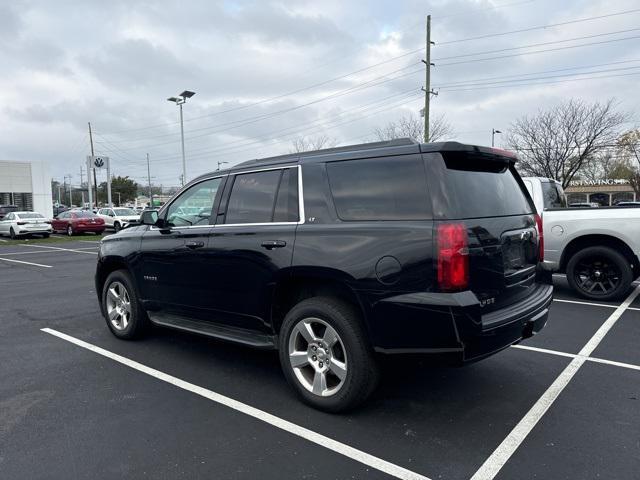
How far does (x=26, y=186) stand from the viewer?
1670 inches

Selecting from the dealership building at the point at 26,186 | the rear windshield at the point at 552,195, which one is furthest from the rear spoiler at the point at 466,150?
the dealership building at the point at 26,186

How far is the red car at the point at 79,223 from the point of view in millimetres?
26297

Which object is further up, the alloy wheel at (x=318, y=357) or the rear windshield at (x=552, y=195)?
the rear windshield at (x=552, y=195)

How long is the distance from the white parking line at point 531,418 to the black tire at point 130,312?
12.6 feet

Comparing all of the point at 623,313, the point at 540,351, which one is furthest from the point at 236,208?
the point at 623,313

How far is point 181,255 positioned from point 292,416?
1926mm

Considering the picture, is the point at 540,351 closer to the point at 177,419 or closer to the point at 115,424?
the point at 177,419

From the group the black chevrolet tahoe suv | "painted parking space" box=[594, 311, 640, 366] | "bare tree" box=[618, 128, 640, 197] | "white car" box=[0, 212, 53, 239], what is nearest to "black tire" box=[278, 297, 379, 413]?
the black chevrolet tahoe suv

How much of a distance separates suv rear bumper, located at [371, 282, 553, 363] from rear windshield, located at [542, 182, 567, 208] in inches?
240

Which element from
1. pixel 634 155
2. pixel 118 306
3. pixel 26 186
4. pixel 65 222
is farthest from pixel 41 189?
pixel 634 155

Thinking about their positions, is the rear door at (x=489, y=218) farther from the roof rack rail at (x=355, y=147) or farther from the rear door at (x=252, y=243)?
the rear door at (x=252, y=243)

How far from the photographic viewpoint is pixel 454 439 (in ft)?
10.6

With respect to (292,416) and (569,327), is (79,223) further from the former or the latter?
(292,416)

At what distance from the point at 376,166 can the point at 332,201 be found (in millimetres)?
422
